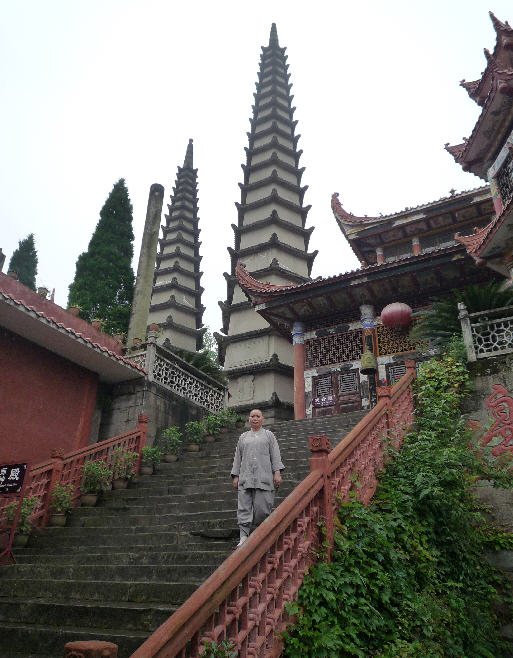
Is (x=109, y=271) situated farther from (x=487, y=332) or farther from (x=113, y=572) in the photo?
(x=113, y=572)

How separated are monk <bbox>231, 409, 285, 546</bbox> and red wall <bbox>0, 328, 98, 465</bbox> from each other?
Answer: 6.41 meters

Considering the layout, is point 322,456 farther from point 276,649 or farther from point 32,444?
point 32,444

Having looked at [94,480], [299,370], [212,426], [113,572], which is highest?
[299,370]

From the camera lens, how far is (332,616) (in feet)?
12.7

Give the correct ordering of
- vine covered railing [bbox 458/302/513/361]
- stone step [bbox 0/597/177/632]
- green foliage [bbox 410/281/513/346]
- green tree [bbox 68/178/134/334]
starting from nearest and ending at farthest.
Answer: stone step [bbox 0/597/177/632] → vine covered railing [bbox 458/302/513/361] → green foliage [bbox 410/281/513/346] → green tree [bbox 68/178/134/334]

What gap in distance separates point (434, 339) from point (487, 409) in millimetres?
2296

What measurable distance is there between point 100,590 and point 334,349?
9.69 m

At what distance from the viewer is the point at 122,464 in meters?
9.09

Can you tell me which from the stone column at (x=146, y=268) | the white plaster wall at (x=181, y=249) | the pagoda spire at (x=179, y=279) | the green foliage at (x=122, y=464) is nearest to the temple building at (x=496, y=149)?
the green foliage at (x=122, y=464)

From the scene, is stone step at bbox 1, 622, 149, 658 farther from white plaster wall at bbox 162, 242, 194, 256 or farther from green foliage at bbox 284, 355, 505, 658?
white plaster wall at bbox 162, 242, 194, 256

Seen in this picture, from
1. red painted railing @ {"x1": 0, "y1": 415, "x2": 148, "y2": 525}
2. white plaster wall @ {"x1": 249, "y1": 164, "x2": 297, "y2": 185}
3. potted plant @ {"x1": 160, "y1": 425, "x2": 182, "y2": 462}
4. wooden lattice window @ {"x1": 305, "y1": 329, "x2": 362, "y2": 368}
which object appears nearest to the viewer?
red painted railing @ {"x1": 0, "y1": 415, "x2": 148, "y2": 525}

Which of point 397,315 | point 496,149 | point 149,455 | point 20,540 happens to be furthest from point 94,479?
point 496,149

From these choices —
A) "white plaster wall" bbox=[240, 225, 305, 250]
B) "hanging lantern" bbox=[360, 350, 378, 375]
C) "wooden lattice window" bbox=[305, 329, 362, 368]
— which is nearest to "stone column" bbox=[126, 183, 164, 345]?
"white plaster wall" bbox=[240, 225, 305, 250]

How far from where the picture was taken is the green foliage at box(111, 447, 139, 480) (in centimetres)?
898
